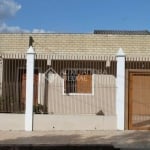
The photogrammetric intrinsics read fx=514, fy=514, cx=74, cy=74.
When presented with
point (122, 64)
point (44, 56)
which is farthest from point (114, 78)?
point (44, 56)

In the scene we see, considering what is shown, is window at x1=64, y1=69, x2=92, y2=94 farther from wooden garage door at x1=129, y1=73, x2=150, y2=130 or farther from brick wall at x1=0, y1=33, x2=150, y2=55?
wooden garage door at x1=129, y1=73, x2=150, y2=130

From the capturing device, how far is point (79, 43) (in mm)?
25734

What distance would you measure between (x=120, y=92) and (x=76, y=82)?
343 cm

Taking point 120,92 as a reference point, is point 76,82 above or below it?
above

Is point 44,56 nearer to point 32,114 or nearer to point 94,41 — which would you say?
point 94,41

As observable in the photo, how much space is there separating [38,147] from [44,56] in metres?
14.9

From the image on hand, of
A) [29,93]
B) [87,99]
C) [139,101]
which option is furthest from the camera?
[87,99]

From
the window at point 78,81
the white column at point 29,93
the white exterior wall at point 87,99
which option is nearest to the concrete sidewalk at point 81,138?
the white column at point 29,93

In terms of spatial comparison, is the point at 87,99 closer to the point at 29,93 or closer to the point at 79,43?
the point at 29,93

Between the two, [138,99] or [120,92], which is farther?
[138,99]

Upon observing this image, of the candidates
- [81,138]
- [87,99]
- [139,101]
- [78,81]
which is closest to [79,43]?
[78,81]

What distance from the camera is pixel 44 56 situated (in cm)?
2384

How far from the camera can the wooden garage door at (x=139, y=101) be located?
19328 mm

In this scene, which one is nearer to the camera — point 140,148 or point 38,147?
point 38,147
